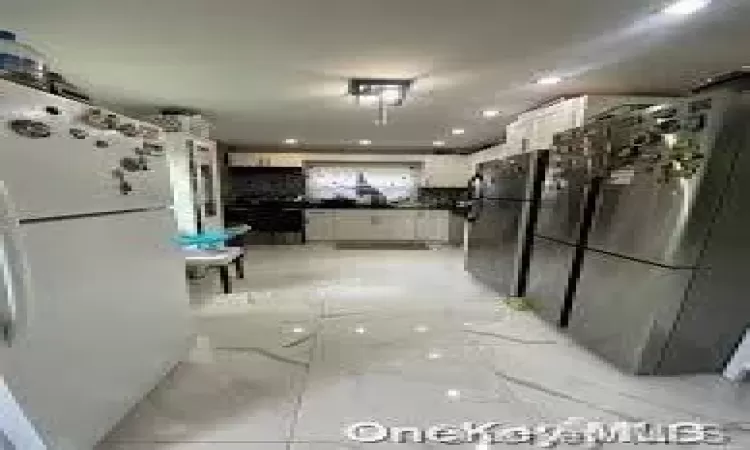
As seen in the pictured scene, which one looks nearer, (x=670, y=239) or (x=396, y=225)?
(x=670, y=239)

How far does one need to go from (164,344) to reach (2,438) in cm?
66

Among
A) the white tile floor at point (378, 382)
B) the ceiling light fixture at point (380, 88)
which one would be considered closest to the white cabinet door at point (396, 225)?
the ceiling light fixture at point (380, 88)

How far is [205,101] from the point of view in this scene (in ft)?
12.6

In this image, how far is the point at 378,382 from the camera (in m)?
1.90

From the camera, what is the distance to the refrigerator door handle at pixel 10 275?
3.13 feet

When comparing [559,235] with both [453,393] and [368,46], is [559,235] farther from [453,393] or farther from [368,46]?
[368,46]

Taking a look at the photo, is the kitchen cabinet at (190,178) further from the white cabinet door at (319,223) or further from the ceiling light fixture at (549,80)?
the ceiling light fixture at (549,80)

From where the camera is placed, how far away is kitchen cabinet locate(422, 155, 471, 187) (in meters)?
7.91

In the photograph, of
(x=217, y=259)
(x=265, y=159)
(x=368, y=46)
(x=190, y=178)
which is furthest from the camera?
(x=265, y=159)

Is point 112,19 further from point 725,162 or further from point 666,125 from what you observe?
point 725,162

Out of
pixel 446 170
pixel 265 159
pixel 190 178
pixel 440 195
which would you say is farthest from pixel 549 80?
pixel 265 159

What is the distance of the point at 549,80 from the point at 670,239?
5.96 feet

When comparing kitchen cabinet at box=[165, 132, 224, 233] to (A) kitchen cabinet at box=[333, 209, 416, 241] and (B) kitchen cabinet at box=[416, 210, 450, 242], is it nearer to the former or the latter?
(A) kitchen cabinet at box=[333, 209, 416, 241]

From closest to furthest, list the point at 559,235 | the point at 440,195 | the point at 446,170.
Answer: the point at 559,235
the point at 446,170
the point at 440,195
